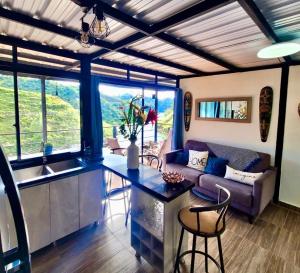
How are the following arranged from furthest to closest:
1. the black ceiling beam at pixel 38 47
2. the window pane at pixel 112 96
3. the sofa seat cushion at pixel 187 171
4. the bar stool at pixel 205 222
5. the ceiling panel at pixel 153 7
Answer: the sofa seat cushion at pixel 187 171 < the window pane at pixel 112 96 < the black ceiling beam at pixel 38 47 < the bar stool at pixel 205 222 < the ceiling panel at pixel 153 7

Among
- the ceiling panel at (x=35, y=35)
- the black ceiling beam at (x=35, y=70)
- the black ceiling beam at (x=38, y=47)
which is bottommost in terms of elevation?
the black ceiling beam at (x=35, y=70)

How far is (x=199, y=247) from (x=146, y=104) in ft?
9.04

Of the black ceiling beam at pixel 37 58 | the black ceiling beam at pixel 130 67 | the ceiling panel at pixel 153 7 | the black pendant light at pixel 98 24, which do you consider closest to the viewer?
the black pendant light at pixel 98 24

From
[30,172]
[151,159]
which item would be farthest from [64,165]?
[151,159]

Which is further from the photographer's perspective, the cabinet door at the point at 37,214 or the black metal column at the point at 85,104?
the black metal column at the point at 85,104

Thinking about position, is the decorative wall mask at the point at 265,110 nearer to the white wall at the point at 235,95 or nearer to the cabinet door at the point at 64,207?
the white wall at the point at 235,95

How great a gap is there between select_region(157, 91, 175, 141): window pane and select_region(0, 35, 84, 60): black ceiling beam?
6.85 feet

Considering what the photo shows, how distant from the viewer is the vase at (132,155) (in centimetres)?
229

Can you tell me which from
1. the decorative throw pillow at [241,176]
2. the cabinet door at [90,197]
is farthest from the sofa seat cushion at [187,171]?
the cabinet door at [90,197]

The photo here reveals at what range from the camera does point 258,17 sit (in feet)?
5.16

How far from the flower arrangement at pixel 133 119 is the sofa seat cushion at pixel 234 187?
1723mm

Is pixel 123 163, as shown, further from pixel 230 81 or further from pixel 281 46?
pixel 230 81

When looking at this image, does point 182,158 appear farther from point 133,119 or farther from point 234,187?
point 133,119

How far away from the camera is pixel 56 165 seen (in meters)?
2.67
